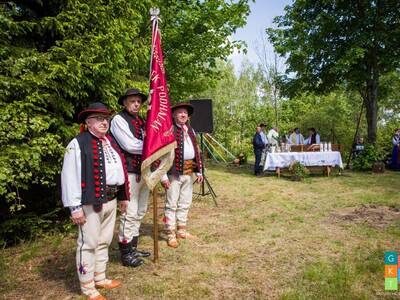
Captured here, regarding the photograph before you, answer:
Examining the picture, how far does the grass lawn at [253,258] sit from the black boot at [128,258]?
0.26 feet

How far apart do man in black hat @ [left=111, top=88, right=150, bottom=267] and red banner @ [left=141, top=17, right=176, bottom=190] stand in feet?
0.60

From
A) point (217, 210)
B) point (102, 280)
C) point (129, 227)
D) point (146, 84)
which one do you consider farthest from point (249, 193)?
point (102, 280)

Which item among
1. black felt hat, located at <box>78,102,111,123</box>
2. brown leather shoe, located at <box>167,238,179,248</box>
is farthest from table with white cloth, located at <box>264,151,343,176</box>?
black felt hat, located at <box>78,102,111,123</box>

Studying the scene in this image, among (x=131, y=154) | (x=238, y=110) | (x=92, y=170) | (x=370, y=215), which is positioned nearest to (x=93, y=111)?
(x=92, y=170)

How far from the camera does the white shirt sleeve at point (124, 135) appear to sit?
3.90 metres

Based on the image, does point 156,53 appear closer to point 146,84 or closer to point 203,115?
point 146,84

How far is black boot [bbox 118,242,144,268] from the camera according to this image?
4.13 meters

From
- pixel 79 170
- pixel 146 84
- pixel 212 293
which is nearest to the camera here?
pixel 79 170

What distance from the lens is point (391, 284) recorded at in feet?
11.6

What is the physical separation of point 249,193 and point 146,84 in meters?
4.34

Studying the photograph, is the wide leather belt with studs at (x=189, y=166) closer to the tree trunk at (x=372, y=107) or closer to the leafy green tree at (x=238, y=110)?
the tree trunk at (x=372, y=107)

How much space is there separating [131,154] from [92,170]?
0.93 metres

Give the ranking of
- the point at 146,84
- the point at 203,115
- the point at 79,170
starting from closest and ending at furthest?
the point at 79,170
the point at 146,84
the point at 203,115

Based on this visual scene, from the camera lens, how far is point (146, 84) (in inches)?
267
